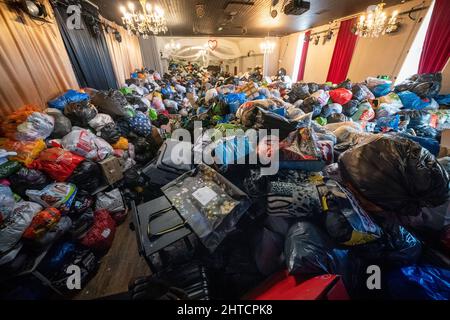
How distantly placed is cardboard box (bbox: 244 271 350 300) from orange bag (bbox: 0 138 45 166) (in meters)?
2.07

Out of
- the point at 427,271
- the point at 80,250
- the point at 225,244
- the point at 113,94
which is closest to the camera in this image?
the point at 427,271

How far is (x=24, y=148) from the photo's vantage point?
1.51m

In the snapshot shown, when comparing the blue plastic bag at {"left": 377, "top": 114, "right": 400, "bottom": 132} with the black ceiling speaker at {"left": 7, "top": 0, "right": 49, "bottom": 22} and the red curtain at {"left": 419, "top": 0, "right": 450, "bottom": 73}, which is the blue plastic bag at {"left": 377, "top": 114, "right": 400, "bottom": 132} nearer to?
the red curtain at {"left": 419, "top": 0, "right": 450, "bottom": 73}

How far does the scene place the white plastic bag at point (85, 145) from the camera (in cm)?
172

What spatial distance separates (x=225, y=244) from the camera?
123 cm

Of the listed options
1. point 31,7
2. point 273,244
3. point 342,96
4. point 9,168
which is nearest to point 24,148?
point 9,168

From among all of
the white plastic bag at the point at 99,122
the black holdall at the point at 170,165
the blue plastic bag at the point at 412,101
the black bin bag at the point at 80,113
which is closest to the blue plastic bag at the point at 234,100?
the black holdall at the point at 170,165

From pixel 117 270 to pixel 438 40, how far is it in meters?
6.33

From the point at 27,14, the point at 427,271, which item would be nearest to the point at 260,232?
the point at 427,271

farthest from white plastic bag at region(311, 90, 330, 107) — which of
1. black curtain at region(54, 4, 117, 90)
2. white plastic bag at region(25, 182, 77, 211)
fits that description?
black curtain at region(54, 4, 117, 90)

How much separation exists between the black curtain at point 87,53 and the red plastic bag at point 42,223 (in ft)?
10.3

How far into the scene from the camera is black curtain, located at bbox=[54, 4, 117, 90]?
2.94 m

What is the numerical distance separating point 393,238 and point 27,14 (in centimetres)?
420

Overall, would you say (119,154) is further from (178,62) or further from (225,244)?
(178,62)
